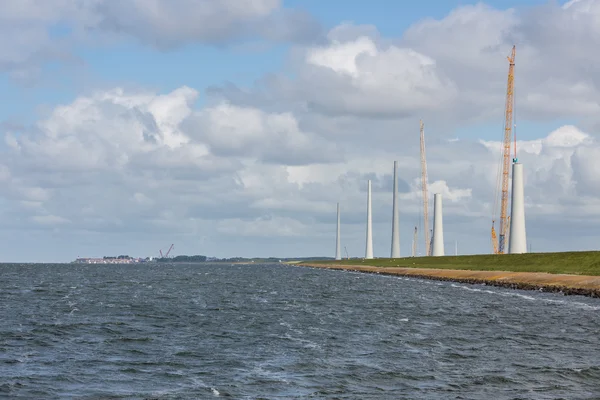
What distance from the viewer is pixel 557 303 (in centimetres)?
8306

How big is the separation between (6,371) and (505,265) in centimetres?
14624

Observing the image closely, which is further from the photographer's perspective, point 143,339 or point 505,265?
point 505,265

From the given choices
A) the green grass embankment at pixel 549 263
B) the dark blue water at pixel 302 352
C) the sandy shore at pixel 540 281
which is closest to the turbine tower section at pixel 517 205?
the green grass embankment at pixel 549 263

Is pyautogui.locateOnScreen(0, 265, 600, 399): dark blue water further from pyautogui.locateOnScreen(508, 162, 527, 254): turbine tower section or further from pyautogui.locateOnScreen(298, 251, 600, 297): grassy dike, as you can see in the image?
pyautogui.locateOnScreen(508, 162, 527, 254): turbine tower section

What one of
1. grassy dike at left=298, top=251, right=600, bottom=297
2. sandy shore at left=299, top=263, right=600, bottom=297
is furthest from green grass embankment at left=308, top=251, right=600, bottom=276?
sandy shore at left=299, top=263, right=600, bottom=297

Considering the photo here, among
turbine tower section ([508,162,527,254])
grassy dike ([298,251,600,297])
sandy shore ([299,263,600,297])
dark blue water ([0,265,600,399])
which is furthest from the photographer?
turbine tower section ([508,162,527,254])

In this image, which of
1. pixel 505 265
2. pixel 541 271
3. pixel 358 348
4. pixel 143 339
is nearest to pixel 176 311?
pixel 143 339

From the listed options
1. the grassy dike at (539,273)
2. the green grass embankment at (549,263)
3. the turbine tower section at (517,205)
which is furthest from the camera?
the turbine tower section at (517,205)

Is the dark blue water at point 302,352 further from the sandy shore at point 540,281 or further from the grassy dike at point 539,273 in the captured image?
the grassy dike at point 539,273

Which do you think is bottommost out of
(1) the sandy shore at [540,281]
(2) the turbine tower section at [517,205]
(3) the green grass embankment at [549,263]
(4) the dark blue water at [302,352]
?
(4) the dark blue water at [302,352]

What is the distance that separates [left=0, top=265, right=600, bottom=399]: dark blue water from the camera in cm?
3422

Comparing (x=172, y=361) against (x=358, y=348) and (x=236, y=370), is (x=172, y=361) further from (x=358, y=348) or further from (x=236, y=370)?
(x=358, y=348)

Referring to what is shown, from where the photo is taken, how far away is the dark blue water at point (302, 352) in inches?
1347

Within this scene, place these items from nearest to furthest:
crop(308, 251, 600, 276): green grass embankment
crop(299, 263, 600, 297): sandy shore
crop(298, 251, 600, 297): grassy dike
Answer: crop(299, 263, 600, 297): sandy shore, crop(298, 251, 600, 297): grassy dike, crop(308, 251, 600, 276): green grass embankment
